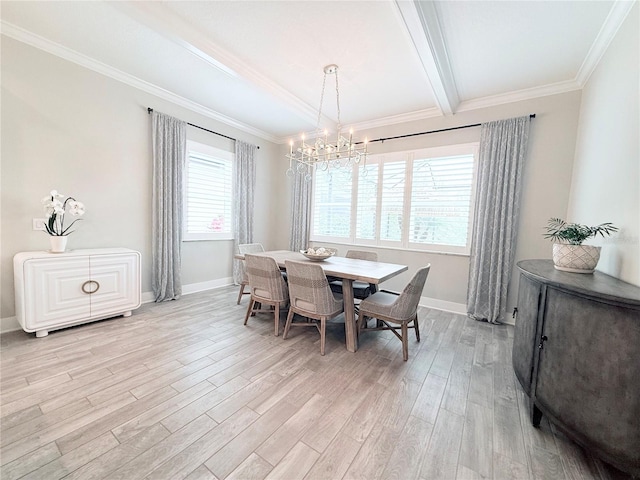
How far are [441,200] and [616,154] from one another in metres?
1.84

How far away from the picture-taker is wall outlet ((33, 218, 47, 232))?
2703 mm

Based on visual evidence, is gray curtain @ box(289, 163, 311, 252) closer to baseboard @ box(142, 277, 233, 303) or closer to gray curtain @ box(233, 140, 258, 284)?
gray curtain @ box(233, 140, 258, 284)

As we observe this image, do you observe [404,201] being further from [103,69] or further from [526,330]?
[103,69]

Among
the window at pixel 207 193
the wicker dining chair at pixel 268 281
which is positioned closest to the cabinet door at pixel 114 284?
the window at pixel 207 193

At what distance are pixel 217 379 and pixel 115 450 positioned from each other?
700 millimetres

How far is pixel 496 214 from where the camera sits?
130 inches

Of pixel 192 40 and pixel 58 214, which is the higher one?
pixel 192 40

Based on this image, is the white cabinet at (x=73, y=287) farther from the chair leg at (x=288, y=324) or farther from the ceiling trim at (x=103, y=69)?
the ceiling trim at (x=103, y=69)

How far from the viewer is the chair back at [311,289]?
93.9 inches

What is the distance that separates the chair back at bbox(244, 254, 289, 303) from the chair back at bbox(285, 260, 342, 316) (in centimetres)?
21

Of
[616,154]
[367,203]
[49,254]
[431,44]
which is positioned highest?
[431,44]

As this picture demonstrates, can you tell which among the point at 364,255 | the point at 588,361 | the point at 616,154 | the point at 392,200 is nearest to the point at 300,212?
the point at 392,200

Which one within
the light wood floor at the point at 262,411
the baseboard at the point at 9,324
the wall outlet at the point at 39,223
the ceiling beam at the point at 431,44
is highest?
the ceiling beam at the point at 431,44

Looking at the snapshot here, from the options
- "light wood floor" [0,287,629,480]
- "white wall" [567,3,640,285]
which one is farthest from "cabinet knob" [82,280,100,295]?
"white wall" [567,3,640,285]
